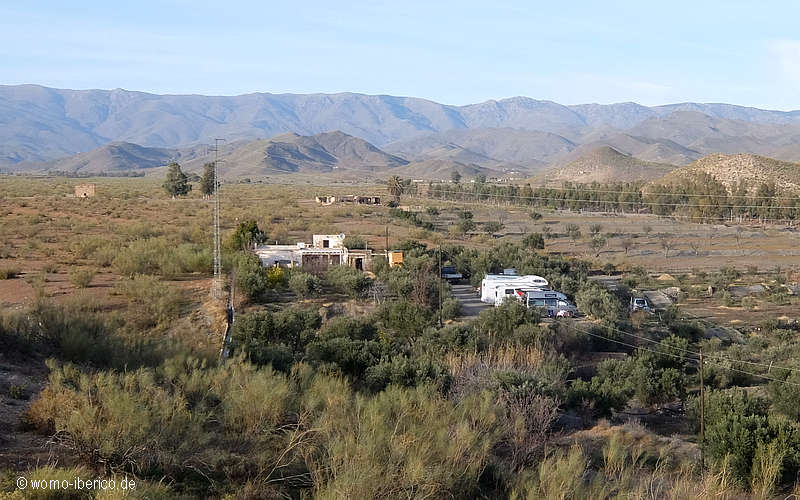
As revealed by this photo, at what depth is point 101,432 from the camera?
7766 millimetres

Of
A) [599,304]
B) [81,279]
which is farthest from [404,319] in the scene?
[81,279]

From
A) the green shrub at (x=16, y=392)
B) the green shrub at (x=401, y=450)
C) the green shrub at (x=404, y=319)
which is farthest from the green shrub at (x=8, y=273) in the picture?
the green shrub at (x=401, y=450)

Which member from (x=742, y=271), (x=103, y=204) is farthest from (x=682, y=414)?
(x=103, y=204)

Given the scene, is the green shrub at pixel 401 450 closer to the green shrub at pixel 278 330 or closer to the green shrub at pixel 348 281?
the green shrub at pixel 278 330

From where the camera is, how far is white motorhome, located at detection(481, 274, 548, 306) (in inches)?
1235

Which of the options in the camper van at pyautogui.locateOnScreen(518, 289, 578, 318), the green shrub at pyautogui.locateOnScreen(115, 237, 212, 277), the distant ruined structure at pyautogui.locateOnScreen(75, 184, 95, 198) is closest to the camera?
the camper van at pyautogui.locateOnScreen(518, 289, 578, 318)

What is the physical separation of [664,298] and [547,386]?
1013 inches

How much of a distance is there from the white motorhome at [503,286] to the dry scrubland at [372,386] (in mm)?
2102

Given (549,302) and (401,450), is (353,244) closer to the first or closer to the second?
(549,302)

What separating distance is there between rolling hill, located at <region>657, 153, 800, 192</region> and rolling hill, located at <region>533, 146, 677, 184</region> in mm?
55810

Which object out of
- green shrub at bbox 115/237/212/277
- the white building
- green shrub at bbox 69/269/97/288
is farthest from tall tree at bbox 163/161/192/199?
green shrub at bbox 69/269/97/288

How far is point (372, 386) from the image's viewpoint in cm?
1409

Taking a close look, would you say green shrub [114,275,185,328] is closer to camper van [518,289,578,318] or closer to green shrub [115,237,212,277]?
green shrub [115,237,212,277]

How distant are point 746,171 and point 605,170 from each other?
241ft
